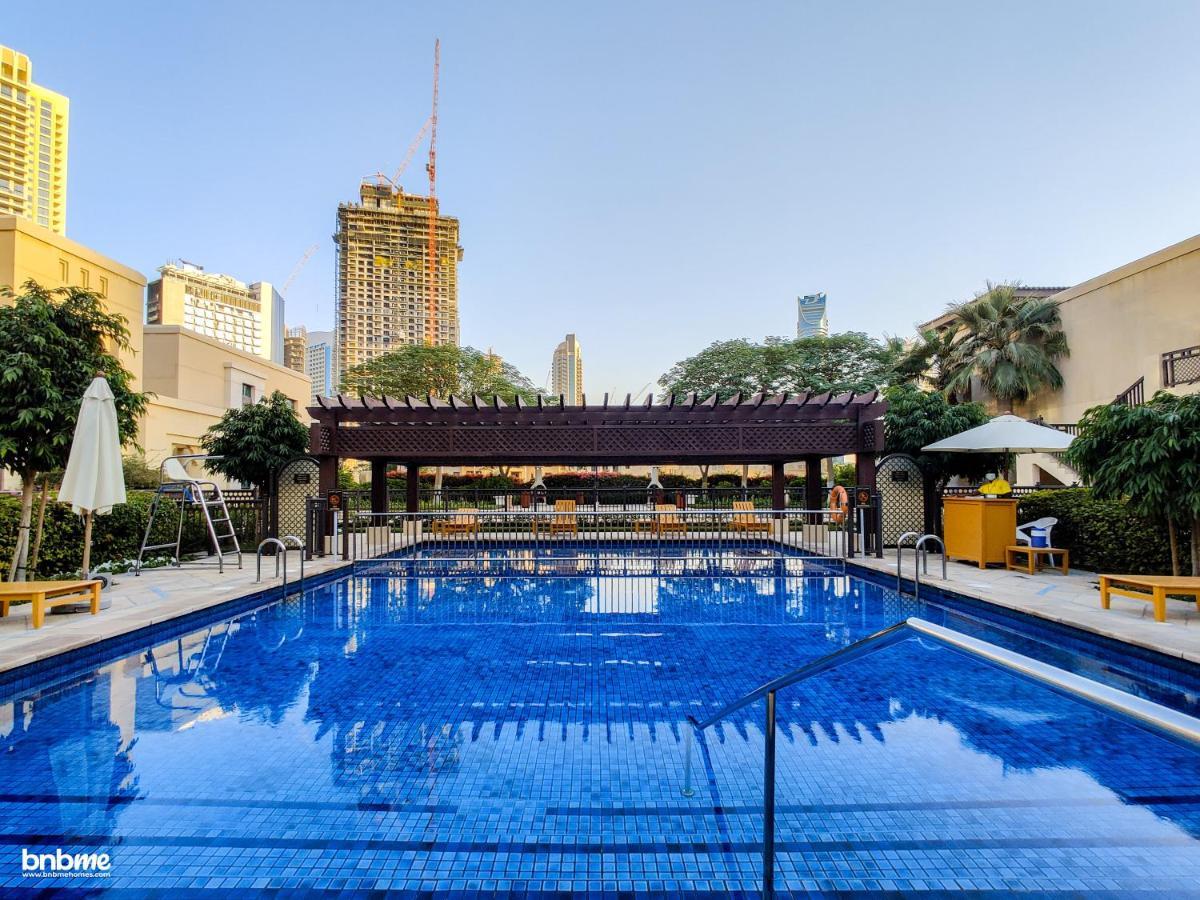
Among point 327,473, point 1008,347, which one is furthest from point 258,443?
point 1008,347

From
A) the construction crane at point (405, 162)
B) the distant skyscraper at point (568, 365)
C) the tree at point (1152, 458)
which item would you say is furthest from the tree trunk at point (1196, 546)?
the distant skyscraper at point (568, 365)

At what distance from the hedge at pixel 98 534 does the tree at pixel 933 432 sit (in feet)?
44.7

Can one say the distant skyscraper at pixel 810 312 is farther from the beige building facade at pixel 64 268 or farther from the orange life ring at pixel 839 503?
the orange life ring at pixel 839 503

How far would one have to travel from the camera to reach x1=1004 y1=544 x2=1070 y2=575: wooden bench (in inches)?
322

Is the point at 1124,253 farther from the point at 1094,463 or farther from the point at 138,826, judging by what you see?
the point at 138,826

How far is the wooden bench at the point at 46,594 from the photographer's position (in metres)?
5.16

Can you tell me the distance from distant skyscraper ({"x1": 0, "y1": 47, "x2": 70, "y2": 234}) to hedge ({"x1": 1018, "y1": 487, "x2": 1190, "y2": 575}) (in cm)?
6204

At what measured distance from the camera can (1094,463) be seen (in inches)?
281

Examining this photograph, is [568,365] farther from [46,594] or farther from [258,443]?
[46,594]

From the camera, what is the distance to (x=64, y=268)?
21.0 m

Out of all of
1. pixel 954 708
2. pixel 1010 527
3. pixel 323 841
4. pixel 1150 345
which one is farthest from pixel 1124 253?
pixel 323 841

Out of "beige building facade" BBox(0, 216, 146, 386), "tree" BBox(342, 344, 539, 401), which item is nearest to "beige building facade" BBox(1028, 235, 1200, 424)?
"tree" BBox(342, 344, 539, 401)

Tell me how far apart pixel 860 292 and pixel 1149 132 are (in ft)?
57.8

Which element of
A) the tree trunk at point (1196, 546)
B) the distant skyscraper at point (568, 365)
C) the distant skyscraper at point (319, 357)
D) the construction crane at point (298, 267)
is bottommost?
the tree trunk at point (1196, 546)
